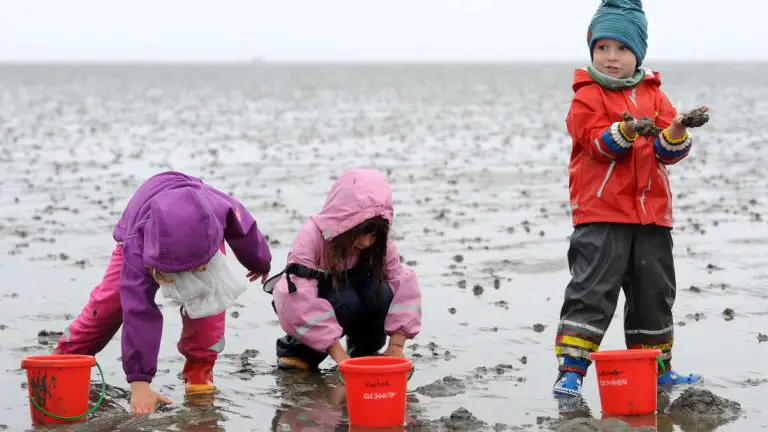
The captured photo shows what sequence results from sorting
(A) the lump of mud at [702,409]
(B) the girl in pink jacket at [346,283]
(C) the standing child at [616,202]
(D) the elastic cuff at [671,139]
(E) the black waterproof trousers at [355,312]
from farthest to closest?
1. (E) the black waterproof trousers at [355,312]
2. (B) the girl in pink jacket at [346,283]
3. (C) the standing child at [616,202]
4. (D) the elastic cuff at [671,139]
5. (A) the lump of mud at [702,409]

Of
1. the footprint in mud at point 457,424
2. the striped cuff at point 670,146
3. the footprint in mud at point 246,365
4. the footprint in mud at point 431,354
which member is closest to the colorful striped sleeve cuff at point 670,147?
the striped cuff at point 670,146

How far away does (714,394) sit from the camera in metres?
4.99

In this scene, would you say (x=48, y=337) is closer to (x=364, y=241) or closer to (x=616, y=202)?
(x=364, y=241)

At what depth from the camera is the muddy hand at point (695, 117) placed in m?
4.67

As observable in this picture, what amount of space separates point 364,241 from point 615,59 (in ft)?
4.70

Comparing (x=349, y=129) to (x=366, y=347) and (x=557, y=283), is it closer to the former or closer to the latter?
(x=557, y=283)

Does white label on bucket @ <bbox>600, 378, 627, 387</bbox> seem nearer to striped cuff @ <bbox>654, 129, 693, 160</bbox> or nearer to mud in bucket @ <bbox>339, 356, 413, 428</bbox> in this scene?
mud in bucket @ <bbox>339, 356, 413, 428</bbox>

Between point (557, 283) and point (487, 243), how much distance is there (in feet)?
5.45

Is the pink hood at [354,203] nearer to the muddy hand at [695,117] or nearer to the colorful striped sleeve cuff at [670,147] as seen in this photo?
the colorful striped sleeve cuff at [670,147]

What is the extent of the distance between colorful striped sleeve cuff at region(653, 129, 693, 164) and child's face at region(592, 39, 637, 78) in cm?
38

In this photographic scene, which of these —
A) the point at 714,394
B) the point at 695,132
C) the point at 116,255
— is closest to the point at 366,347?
the point at 116,255

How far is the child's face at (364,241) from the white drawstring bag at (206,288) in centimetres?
67

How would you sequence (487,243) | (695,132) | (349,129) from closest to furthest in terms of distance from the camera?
1. (487,243)
2. (695,132)
3. (349,129)

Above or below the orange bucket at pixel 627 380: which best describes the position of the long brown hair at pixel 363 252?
above
